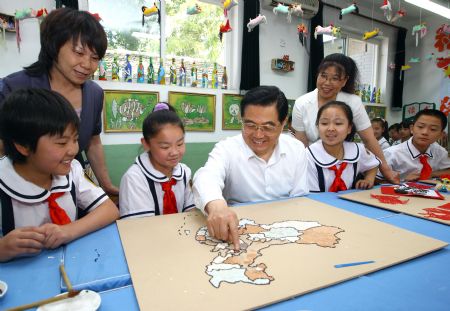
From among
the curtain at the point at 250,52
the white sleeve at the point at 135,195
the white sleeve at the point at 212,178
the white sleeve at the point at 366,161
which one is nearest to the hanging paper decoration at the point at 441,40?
the curtain at the point at 250,52

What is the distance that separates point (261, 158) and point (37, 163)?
3.04 feet

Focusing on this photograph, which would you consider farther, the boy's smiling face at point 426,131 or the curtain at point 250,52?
the curtain at point 250,52

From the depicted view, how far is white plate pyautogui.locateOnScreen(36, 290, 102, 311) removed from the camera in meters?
0.51

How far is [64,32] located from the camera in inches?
49.5

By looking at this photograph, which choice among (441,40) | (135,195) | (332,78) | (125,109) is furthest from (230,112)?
(441,40)

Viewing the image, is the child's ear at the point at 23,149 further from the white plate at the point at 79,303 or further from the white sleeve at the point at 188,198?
the white sleeve at the point at 188,198

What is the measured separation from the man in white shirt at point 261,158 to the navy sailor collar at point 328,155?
18cm

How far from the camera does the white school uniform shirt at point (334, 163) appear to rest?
5.52ft

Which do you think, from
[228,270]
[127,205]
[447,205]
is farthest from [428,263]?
[127,205]

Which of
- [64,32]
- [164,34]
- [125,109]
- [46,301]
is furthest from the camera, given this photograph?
[164,34]

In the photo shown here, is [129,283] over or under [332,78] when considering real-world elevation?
under

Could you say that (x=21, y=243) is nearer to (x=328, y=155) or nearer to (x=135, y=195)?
(x=135, y=195)

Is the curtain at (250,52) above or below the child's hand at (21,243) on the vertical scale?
above

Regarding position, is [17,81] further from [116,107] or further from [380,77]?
[380,77]
